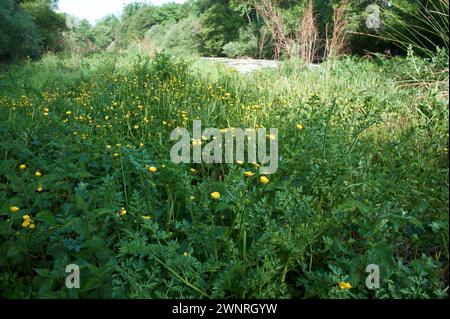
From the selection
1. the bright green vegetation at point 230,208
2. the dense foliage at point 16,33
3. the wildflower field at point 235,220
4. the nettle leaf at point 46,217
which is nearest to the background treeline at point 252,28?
the dense foliage at point 16,33

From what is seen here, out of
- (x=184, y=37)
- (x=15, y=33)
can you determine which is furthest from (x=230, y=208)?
(x=184, y=37)

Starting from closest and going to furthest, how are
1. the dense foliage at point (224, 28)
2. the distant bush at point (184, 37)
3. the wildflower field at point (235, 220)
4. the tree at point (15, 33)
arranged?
the wildflower field at point (235, 220)
the tree at point (15, 33)
the dense foliage at point (224, 28)
the distant bush at point (184, 37)

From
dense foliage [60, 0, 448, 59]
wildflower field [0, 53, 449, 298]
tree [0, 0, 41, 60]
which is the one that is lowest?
wildflower field [0, 53, 449, 298]

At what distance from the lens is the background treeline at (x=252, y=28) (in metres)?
5.30

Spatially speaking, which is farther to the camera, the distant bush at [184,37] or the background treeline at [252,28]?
the distant bush at [184,37]

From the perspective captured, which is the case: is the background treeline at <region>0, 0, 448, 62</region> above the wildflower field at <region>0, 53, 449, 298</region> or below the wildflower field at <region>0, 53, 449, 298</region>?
above

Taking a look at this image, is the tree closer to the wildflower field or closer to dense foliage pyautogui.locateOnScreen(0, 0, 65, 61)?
dense foliage pyautogui.locateOnScreen(0, 0, 65, 61)

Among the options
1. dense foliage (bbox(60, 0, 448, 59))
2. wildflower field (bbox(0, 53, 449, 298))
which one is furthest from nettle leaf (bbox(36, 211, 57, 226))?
dense foliage (bbox(60, 0, 448, 59))

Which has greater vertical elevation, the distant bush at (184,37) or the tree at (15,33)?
the distant bush at (184,37)

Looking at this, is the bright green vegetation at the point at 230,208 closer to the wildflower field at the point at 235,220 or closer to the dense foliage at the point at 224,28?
the wildflower field at the point at 235,220

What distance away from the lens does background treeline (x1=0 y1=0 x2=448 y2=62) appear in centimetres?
530

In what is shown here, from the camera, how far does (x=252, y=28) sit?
1697cm

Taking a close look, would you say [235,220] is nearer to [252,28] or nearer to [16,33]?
[16,33]

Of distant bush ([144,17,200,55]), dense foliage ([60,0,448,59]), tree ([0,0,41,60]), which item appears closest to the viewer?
tree ([0,0,41,60])
